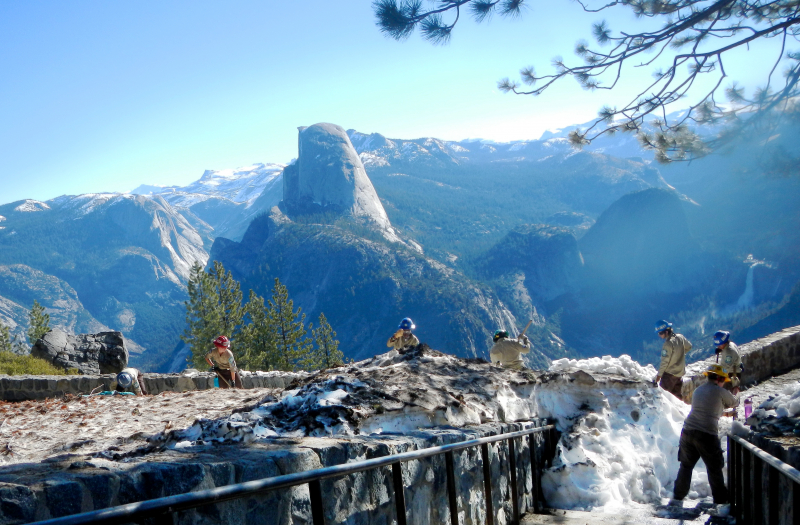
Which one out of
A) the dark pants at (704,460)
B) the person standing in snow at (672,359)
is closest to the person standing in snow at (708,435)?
the dark pants at (704,460)

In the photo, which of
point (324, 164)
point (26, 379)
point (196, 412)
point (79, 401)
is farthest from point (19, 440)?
point (324, 164)

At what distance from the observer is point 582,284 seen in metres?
155

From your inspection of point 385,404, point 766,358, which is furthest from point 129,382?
point 766,358

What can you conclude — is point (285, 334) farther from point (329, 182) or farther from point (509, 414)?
point (329, 182)

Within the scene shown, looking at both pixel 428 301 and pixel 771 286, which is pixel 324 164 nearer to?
pixel 428 301

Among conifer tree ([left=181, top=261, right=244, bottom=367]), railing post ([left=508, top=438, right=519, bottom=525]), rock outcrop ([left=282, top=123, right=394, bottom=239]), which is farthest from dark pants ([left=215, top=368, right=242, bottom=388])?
rock outcrop ([left=282, top=123, right=394, bottom=239])

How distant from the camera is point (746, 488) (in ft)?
13.7

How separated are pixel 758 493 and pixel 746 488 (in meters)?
0.42

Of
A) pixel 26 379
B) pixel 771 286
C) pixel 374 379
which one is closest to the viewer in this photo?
pixel 374 379

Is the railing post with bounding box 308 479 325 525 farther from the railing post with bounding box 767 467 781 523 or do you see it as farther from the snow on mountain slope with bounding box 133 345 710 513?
the railing post with bounding box 767 467 781 523

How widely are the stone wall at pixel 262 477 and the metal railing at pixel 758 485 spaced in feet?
5.62

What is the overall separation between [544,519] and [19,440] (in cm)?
534

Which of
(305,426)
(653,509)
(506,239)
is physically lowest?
(653,509)

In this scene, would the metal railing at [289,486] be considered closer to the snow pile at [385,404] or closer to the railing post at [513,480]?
the railing post at [513,480]
